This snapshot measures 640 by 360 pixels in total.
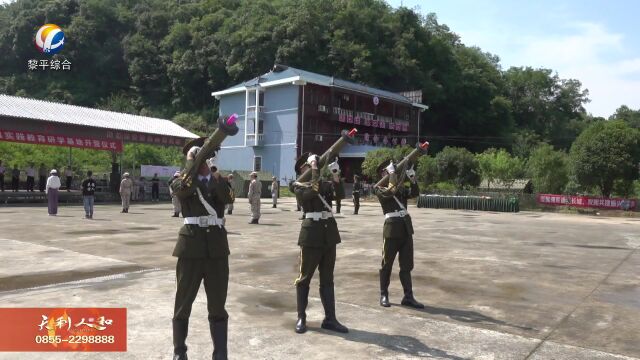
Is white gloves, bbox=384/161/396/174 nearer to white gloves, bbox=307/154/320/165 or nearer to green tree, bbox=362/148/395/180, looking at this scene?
white gloves, bbox=307/154/320/165

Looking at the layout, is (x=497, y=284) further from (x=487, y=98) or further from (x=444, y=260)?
(x=487, y=98)

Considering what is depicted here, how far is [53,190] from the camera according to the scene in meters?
19.0

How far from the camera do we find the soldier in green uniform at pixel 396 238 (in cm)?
702

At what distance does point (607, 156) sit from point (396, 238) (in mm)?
33401

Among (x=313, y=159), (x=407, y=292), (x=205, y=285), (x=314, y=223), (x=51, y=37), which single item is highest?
(x=51, y=37)

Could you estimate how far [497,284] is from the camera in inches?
343

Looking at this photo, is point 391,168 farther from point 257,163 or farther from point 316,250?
point 257,163

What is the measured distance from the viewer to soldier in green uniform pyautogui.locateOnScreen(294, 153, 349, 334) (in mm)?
5836

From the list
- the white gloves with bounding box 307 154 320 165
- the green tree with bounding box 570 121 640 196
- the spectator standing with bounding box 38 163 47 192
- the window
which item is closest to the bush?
the green tree with bounding box 570 121 640 196

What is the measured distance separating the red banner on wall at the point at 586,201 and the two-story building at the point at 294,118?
17130 mm

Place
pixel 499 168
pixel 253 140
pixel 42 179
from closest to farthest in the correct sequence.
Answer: pixel 42 179, pixel 499 168, pixel 253 140

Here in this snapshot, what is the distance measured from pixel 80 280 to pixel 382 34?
201 feet

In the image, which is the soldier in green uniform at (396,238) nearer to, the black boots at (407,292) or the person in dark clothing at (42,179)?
the black boots at (407,292)

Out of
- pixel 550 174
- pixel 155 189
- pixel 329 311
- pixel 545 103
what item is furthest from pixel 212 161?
pixel 545 103
